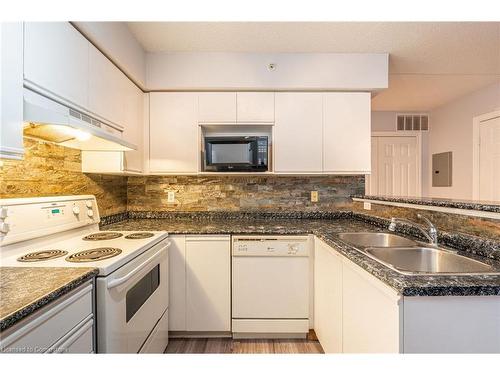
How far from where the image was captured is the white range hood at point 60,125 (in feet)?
3.42

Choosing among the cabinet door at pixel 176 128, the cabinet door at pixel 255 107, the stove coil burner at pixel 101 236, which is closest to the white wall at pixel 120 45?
the cabinet door at pixel 176 128

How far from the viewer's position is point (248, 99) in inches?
89.7

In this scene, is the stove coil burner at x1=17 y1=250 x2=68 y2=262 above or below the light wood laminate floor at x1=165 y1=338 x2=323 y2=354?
above

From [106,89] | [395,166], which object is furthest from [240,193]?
[395,166]

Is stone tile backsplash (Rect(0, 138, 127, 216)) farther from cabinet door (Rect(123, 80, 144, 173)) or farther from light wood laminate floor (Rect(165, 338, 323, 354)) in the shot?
light wood laminate floor (Rect(165, 338, 323, 354))

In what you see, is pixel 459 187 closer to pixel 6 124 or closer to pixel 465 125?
pixel 465 125

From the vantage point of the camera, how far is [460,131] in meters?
3.70

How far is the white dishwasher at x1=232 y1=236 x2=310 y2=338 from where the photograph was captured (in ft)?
6.34

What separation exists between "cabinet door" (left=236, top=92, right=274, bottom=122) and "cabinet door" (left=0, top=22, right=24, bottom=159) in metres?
1.52

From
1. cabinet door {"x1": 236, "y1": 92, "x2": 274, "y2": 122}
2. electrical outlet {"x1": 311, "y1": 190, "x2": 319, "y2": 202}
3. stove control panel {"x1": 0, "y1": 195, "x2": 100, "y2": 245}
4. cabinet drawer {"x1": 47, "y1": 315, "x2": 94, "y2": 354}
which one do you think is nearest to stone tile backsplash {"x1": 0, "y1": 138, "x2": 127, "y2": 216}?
stove control panel {"x1": 0, "y1": 195, "x2": 100, "y2": 245}

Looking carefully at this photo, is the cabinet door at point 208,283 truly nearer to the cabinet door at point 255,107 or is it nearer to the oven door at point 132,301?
the oven door at point 132,301
